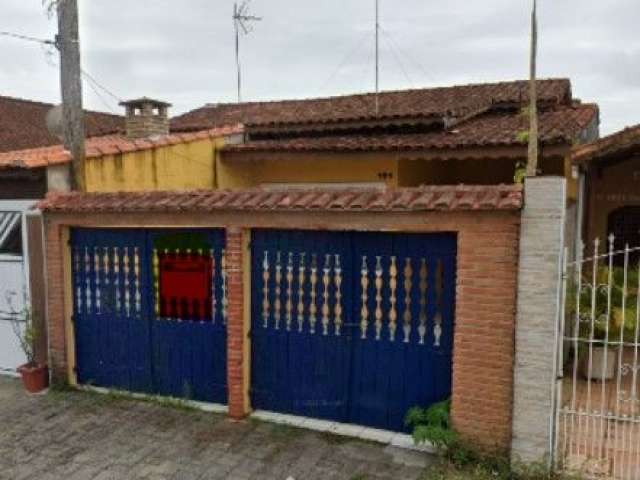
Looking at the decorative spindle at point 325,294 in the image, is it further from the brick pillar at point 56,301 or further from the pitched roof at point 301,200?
the brick pillar at point 56,301

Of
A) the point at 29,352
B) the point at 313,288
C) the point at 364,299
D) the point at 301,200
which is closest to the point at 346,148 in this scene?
the point at 301,200

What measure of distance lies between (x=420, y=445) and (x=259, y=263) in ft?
8.93

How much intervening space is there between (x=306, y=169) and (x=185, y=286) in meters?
5.00

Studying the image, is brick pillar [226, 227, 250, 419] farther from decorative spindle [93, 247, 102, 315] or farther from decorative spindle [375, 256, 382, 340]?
decorative spindle [93, 247, 102, 315]

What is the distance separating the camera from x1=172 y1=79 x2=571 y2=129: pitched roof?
12.0 meters

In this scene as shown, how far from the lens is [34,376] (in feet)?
26.3

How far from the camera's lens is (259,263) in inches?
273

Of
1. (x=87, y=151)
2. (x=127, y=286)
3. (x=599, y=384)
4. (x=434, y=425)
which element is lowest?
(x=599, y=384)

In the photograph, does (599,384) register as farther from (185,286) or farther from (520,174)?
(185,286)

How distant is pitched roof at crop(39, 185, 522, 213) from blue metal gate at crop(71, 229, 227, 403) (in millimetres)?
433

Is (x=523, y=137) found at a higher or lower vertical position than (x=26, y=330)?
higher

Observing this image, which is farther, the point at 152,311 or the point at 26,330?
the point at 26,330

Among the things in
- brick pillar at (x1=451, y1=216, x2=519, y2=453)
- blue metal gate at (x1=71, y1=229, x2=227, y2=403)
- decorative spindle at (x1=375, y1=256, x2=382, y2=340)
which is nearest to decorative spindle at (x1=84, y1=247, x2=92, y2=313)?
blue metal gate at (x1=71, y1=229, x2=227, y2=403)

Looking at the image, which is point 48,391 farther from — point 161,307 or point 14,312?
point 161,307
